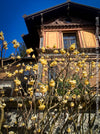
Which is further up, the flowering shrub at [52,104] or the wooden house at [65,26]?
the wooden house at [65,26]

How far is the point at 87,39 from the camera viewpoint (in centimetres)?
877

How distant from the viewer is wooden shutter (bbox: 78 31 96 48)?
8.45 m

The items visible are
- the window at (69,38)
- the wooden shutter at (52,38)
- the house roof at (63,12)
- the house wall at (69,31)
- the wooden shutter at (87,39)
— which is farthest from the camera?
the house roof at (63,12)

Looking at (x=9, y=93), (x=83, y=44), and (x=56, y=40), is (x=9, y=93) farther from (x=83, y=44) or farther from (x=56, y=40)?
(x=83, y=44)

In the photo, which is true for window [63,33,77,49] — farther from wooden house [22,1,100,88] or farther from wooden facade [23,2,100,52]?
wooden facade [23,2,100,52]

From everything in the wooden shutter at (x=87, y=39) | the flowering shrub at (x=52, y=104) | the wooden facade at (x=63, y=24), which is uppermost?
the wooden facade at (x=63, y=24)

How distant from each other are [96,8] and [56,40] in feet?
15.3

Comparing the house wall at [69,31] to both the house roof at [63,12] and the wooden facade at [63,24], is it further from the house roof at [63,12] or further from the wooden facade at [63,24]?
the house roof at [63,12]

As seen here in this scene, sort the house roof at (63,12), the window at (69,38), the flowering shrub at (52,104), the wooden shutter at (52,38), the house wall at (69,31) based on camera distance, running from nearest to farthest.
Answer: the flowering shrub at (52,104) < the house wall at (69,31) < the wooden shutter at (52,38) < the window at (69,38) < the house roof at (63,12)

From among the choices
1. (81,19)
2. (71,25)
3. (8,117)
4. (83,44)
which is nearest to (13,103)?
(8,117)

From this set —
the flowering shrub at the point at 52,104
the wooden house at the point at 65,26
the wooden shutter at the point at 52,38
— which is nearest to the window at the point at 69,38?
the wooden house at the point at 65,26

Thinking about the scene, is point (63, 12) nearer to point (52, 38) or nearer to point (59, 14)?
point (59, 14)

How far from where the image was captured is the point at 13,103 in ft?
7.49

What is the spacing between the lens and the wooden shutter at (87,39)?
27.7 feet
